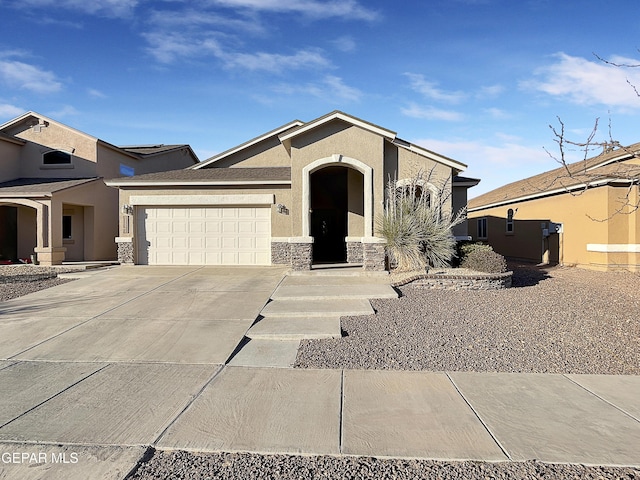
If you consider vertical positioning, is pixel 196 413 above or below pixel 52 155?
below

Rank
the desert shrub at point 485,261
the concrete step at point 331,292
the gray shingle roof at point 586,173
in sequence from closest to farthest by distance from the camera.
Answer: the gray shingle roof at point 586,173, the concrete step at point 331,292, the desert shrub at point 485,261

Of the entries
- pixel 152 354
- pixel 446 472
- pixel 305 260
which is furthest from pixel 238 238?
pixel 446 472

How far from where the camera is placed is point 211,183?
14.5 metres

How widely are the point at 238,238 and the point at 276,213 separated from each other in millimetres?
1704

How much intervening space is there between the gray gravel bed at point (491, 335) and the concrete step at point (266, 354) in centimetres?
18

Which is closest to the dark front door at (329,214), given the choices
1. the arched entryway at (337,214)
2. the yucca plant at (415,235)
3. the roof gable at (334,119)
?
the arched entryway at (337,214)

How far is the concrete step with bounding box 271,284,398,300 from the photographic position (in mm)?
9258

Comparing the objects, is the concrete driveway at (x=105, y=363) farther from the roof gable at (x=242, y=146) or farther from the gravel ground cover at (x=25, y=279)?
the roof gable at (x=242, y=146)

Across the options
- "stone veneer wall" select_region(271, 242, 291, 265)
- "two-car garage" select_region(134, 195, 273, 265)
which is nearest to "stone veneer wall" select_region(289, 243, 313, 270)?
"stone veneer wall" select_region(271, 242, 291, 265)

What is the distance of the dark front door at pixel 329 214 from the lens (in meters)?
16.5

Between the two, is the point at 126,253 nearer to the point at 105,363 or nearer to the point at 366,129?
the point at 366,129

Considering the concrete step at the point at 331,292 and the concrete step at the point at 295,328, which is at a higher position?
the concrete step at the point at 331,292

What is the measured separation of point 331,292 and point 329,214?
779 cm

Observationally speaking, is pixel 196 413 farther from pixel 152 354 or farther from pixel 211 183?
pixel 211 183
